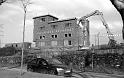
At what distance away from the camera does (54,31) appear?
58.9 metres

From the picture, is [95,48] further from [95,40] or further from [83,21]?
[83,21]

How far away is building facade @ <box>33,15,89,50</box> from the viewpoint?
176 feet

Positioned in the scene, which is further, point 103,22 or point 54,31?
point 54,31

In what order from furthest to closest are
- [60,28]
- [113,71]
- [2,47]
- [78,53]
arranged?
[60,28], [2,47], [78,53], [113,71]

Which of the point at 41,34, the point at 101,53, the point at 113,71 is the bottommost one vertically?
the point at 113,71

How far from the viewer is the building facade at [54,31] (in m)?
53.6

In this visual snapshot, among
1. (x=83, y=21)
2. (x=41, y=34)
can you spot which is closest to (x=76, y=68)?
(x=83, y=21)

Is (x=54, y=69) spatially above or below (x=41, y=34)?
below

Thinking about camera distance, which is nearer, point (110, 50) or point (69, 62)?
point (110, 50)

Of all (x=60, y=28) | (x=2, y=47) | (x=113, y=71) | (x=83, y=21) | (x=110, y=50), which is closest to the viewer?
(x=113, y=71)

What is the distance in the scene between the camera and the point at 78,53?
961 inches

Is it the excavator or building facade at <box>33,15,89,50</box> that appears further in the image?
building facade at <box>33,15,89,50</box>

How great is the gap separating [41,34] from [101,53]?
4046 cm

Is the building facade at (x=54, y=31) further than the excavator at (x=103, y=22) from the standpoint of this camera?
Yes
